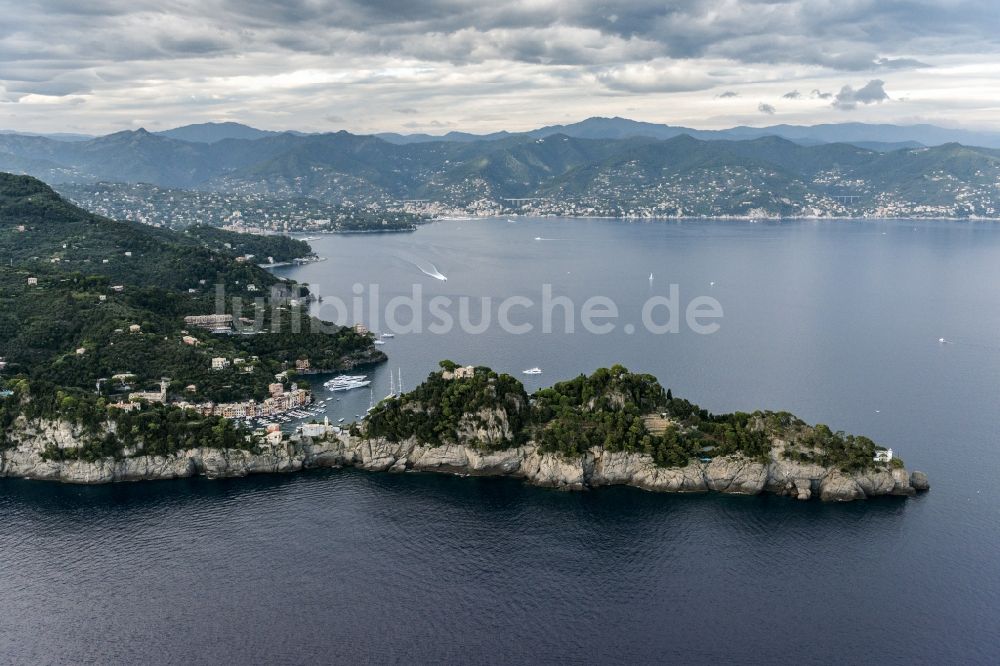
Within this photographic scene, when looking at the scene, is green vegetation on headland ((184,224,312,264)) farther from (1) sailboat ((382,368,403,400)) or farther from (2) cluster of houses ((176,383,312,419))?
(2) cluster of houses ((176,383,312,419))

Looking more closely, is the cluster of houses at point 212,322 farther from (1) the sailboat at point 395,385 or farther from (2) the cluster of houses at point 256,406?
(2) the cluster of houses at point 256,406

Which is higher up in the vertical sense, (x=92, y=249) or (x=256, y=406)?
(x=92, y=249)

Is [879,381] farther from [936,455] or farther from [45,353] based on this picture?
[45,353]

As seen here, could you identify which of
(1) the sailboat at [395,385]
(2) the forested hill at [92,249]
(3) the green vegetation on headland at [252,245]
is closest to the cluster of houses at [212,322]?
(1) the sailboat at [395,385]

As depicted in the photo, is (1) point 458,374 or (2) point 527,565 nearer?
(2) point 527,565

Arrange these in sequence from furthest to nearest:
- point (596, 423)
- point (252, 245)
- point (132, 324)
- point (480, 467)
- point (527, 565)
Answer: point (252, 245) → point (132, 324) → point (596, 423) → point (480, 467) → point (527, 565)

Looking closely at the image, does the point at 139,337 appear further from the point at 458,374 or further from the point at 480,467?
the point at 480,467

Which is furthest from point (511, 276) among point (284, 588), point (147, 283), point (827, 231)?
point (827, 231)

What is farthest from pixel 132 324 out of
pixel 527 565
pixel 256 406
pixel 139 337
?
pixel 527 565
